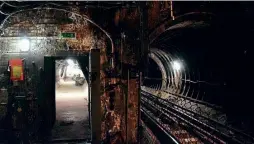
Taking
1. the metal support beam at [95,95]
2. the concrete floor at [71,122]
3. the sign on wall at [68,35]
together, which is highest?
the sign on wall at [68,35]

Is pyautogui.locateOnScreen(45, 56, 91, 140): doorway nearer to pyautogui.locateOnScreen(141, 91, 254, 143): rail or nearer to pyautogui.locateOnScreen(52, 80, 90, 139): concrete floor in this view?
pyautogui.locateOnScreen(52, 80, 90, 139): concrete floor

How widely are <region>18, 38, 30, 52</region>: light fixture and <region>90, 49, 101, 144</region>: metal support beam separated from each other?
1995mm

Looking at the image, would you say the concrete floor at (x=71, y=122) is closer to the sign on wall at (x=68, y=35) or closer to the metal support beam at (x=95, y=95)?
the metal support beam at (x=95, y=95)

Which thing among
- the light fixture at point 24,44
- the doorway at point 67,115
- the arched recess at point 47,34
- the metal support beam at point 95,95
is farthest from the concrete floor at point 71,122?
the light fixture at point 24,44

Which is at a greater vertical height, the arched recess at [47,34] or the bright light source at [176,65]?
the arched recess at [47,34]

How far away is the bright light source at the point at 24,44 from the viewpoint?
942 cm

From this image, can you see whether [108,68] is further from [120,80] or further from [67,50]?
[67,50]

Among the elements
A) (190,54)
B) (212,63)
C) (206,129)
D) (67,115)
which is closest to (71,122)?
(67,115)

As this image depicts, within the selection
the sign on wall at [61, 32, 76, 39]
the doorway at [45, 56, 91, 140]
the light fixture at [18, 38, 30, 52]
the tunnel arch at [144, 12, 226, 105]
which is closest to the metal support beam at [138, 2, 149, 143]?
the sign on wall at [61, 32, 76, 39]

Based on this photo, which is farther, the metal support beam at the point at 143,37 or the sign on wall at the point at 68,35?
the sign on wall at the point at 68,35

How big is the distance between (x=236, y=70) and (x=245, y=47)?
1584 millimetres

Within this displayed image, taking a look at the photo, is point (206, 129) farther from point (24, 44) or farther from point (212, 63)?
A: point (24, 44)

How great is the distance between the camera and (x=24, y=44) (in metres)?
9.44

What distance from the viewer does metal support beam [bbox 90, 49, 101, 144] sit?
9.49 meters
